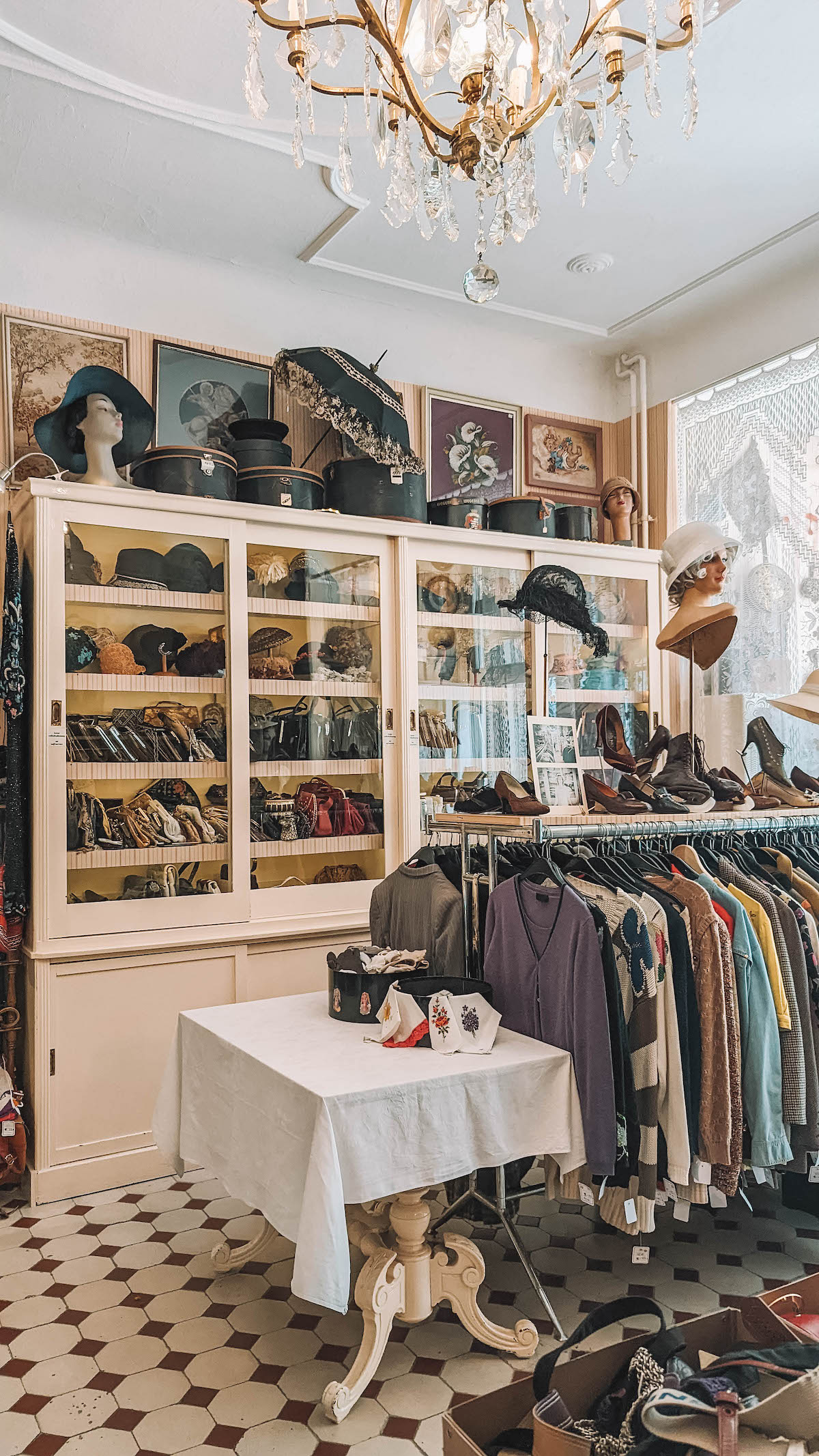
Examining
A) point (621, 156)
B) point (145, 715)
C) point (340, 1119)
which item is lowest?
Result: point (340, 1119)

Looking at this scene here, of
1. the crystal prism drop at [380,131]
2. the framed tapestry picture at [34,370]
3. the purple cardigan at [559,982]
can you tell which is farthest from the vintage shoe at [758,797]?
the framed tapestry picture at [34,370]

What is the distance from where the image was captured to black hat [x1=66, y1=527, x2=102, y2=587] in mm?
3533

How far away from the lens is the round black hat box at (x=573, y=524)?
4746mm

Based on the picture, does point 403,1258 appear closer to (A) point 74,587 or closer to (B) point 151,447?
(A) point 74,587

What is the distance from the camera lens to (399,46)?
200 cm

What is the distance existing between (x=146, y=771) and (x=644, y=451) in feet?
9.94

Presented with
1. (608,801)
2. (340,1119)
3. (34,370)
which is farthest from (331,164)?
(340,1119)

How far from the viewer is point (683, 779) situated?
303 cm

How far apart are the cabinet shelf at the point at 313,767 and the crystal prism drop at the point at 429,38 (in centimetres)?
251

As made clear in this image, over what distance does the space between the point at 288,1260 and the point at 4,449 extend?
2948mm

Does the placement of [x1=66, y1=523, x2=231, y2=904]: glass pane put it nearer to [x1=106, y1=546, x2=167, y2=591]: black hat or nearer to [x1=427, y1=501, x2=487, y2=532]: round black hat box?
[x1=106, y1=546, x2=167, y2=591]: black hat

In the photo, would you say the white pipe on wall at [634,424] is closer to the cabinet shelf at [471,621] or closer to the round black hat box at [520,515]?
the round black hat box at [520,515]

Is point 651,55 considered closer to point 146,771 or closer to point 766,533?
point 146,771

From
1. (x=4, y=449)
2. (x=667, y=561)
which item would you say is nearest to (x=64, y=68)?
(x=4, y=449)
